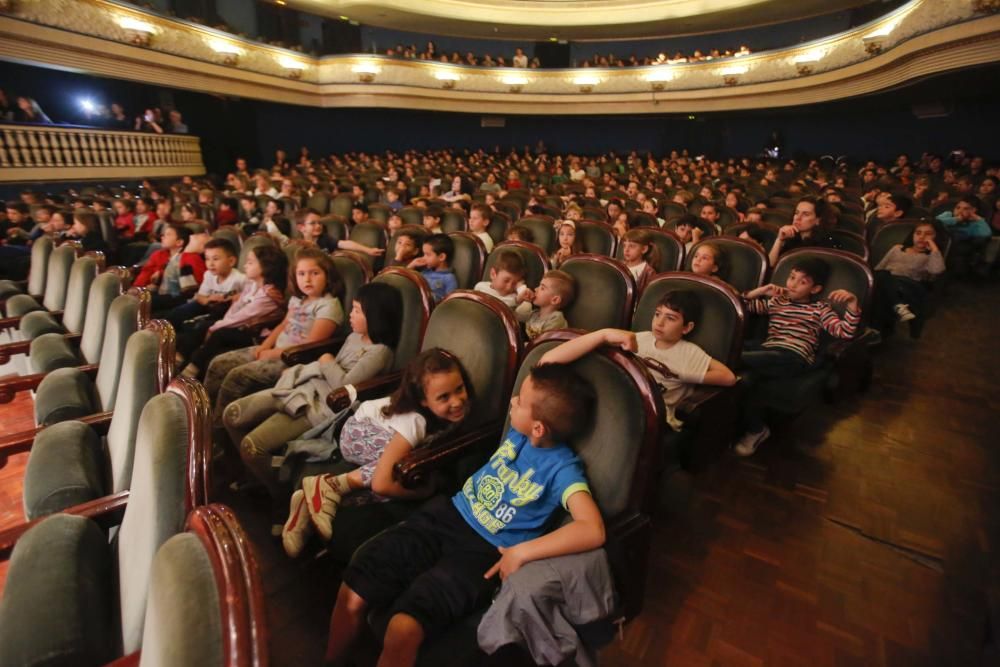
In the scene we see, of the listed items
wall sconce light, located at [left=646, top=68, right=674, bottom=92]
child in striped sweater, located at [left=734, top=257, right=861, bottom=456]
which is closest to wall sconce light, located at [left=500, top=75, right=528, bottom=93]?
wall sconce light, located at [left=646, top=68, right=674, bottom=92]

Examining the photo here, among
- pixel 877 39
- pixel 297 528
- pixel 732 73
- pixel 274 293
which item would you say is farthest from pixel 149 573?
pixel 732 73

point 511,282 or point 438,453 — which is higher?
point 511,282

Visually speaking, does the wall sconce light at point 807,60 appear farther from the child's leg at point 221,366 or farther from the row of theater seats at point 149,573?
the row of theater seats at point 149,573

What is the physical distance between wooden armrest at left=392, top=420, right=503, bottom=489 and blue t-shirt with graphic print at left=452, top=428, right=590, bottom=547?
11 cm

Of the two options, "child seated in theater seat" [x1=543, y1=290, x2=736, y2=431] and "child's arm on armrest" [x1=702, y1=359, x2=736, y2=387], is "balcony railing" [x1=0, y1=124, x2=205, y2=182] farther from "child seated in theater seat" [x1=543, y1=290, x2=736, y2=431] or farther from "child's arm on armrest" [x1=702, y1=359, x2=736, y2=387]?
"child's arm on armrest" [x1=702, y1=359, x2=736, y2=387]

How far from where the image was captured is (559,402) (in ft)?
2.89

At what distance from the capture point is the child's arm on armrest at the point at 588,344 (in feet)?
2.96

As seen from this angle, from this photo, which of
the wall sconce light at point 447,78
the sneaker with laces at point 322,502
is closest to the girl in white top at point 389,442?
the sneaker with laces at point 322,502

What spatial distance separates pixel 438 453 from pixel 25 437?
37.7 inches

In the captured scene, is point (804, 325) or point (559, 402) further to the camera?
point (804, 325)

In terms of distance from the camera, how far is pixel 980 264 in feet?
12.8

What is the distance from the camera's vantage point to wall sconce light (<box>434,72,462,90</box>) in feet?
34.7

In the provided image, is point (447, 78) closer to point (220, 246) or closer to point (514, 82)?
point (514, 82)

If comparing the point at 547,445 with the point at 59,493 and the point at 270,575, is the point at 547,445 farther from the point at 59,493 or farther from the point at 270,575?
the point at 59,493
